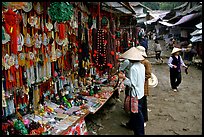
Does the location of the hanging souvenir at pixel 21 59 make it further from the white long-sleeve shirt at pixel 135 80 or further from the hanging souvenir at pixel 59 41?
the white long-sleeve shirt at pixel 135 80

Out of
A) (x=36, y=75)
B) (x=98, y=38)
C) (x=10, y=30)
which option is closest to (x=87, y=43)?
(x=98, y=38)

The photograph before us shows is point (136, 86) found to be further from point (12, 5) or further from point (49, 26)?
point (12, 5)

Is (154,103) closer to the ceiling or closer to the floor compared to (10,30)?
closer to the floor

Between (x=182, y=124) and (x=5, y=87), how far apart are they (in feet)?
12.5

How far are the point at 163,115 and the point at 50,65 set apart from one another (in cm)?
309

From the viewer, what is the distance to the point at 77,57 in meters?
5.54

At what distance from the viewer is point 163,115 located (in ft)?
20.0

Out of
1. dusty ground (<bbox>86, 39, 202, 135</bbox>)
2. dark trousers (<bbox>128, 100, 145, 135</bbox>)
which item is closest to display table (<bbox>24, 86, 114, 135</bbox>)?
dusty ground (<bbox>86, 39, 202, 135</bbox>)

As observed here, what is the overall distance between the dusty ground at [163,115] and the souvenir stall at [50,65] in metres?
0.51

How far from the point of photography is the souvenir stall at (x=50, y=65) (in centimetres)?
350

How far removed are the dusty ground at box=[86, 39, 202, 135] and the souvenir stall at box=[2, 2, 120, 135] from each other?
1.67 ft

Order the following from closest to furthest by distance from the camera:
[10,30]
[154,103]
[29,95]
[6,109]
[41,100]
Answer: [10,30] → [6,109] → [29,95] → [41,100] → [154,103]

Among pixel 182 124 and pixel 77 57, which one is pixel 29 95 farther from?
pixel 182 124

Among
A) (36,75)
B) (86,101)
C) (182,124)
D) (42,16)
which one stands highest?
(42,16)
